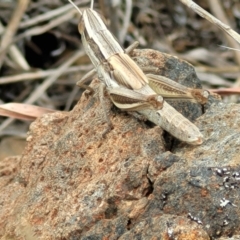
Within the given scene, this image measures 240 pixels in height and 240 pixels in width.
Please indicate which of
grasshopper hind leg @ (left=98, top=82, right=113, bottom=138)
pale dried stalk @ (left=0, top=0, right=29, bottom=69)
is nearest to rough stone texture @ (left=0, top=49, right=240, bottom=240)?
grasshopper hind leg @ (left=98, top=82, right=113, bottom=138)

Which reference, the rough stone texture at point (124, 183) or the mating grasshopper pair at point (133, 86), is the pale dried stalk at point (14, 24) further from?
the rough stone texture at point (124, 183)

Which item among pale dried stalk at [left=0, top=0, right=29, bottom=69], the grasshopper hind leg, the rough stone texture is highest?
the grasshopper hind leg

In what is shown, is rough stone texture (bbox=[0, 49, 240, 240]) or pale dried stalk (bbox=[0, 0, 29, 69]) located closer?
rough stone texture (bbox=[0, 49, 240, 240])

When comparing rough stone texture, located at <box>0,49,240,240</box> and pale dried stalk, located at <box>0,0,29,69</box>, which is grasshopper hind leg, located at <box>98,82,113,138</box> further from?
pale dried stalk, located at <box>0,0,29,69</box>

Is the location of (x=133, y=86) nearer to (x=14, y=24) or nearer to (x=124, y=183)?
(x=124, y=183)

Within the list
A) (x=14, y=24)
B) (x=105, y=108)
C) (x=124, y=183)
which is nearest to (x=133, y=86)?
(x=105, y=108)

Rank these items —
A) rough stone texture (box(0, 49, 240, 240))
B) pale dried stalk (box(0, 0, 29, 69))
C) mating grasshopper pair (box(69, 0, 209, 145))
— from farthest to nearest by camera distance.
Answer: pale dried stalk (box(0, 0, 29, 69)) → mating grasshopper pair (box(69, 0, 209, 145)) → rough stone texture (box(0, 49, 240, 240))
